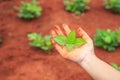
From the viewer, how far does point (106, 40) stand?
4.01 m

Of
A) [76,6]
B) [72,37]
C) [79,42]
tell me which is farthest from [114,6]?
[79,42]

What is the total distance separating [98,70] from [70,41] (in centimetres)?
36

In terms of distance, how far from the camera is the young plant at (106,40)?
403cm

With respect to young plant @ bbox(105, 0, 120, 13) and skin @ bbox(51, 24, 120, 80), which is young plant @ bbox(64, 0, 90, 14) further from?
skin @ bbox(51, 24, 120, 80)

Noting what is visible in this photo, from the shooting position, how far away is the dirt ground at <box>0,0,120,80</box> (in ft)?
11.7

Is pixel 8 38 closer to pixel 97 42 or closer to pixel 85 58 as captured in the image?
pixel 97 42

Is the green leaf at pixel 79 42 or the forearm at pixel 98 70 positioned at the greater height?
the green leaf at pixel 79 42

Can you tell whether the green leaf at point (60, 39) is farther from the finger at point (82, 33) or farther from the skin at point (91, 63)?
the finger at point (82, 33)

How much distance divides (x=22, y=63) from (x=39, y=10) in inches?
52.2

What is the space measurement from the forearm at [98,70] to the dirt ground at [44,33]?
0.98 metres

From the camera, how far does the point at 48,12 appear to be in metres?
5.00

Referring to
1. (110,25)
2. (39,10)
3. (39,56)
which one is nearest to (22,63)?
(39,56)

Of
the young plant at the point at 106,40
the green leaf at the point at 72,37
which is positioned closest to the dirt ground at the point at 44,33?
the young plant at the point at 106,40

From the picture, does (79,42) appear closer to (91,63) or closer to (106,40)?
(91,63)
